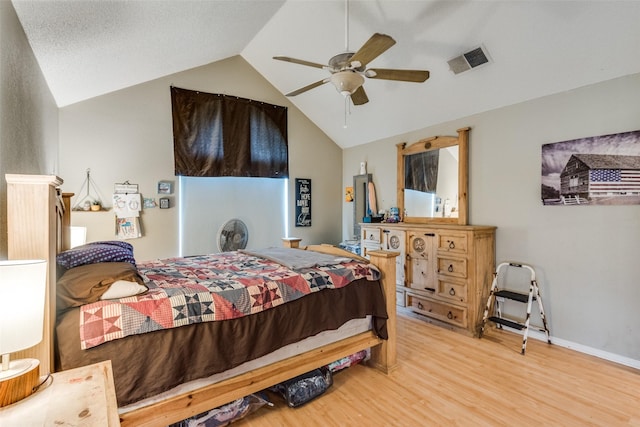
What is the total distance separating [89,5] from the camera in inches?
70.6

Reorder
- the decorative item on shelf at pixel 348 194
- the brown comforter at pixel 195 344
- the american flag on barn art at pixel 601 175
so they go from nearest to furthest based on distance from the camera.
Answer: the brown comforter at pixel 195 344 → the american flag on barn art at pixel 601 175 → the decorative item on shelf at pixel 348 194

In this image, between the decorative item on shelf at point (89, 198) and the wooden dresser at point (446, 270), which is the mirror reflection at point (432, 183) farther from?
the decorative item on shelf at point (89, 198)

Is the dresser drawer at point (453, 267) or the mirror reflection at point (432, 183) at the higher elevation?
the mirror reflection at point (432, 183)

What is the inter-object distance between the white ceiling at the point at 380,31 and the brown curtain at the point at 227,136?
19.0 inches

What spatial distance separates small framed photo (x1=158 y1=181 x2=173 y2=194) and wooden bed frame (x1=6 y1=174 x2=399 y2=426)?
4.30 feet

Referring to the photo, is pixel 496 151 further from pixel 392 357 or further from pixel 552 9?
pixel 392 357

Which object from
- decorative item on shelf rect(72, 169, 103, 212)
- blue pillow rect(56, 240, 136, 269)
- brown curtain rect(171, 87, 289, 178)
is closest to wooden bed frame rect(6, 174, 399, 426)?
blue pillow rect(56, 240, 136, 269)

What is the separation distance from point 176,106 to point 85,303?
10.4 feet

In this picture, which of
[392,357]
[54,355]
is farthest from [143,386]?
[392,357]

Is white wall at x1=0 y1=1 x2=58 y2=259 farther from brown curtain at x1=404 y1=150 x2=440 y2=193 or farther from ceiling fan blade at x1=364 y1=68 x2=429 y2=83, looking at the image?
brown curtain at x1=404 y1=150 x2=440 y2=193

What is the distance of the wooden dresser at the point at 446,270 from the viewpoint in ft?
10.4

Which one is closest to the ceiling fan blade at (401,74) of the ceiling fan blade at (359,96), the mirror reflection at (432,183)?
the ceiling fan blade at (359,96)

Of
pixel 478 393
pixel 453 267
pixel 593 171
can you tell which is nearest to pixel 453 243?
pixel 453 267

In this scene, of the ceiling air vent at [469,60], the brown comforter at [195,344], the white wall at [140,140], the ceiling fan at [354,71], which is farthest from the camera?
the white wall at [140,140]
